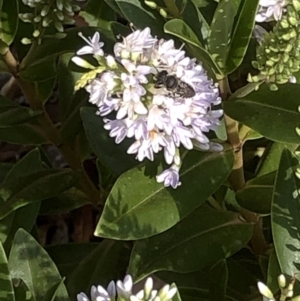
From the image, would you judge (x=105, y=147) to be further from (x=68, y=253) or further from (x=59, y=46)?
(x=68, y=253)

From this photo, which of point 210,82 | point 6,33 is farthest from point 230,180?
point 6,33

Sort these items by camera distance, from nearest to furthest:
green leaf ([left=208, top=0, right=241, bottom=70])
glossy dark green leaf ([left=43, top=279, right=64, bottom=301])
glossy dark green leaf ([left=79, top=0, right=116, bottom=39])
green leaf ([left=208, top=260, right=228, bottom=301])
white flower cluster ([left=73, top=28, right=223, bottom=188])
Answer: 1. white flower cluster ([left=73, top=28, right=223, bottom=188])
2. green leaf ([left=208, top=0, right=241, bottom=70])
3. glossy dark green leaf ([left=43, top=279, right=64, bottom=301])
4. green leaf ([left=208, top=260, right=228, bottom=301])
5. glossy dark green leaf ([left=79, top=0, right=116, bottom=39])

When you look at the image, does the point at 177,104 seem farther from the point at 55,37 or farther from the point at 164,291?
the point at 55,37

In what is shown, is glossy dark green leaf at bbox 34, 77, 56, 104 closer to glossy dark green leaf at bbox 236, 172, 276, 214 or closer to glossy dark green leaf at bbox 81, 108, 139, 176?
glossy dark green leaf at bbox 81, 108, 139, 176

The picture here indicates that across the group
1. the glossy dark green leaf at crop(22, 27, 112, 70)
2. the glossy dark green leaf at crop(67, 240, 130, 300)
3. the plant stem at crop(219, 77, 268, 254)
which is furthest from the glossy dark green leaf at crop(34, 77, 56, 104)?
the plant stem at crop(219, 77, 268, 254)

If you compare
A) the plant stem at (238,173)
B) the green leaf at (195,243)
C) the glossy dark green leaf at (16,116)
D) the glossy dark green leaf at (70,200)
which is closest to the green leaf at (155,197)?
the plant stem at (238,173)

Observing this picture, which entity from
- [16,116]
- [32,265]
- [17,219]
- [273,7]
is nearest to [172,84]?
[273,7]
